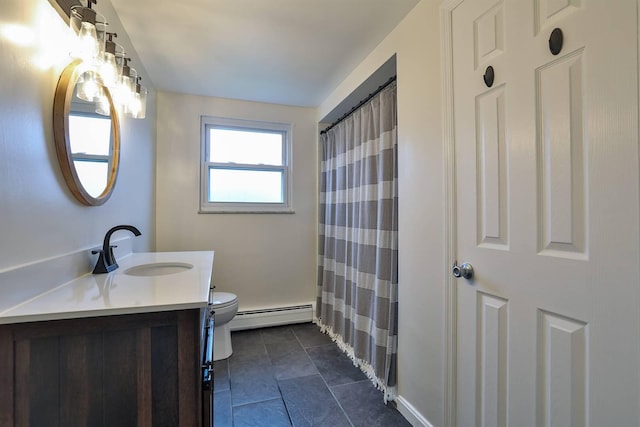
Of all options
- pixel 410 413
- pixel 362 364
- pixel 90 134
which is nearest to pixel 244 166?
pixel 90 134

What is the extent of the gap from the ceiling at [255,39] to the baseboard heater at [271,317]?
2136 mm

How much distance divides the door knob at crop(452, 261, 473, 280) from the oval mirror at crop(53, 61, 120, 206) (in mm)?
1613

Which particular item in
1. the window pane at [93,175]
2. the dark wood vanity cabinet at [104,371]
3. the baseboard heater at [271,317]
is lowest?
the baseboard heater at [271,317]

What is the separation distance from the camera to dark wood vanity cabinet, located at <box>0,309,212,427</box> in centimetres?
76

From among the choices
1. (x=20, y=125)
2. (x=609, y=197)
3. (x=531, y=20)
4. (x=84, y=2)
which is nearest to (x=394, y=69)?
(x=531, y=20)

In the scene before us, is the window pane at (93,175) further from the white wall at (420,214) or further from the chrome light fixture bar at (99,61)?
the white wall at (420,214)

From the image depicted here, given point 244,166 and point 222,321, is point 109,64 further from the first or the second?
point 222,321

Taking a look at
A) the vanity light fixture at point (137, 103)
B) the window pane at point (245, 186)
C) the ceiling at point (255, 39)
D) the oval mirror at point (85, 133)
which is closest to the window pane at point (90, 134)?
the oval mirror at point (85, 133)

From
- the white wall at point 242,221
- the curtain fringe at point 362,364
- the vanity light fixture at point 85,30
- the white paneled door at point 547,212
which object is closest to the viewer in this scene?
the white paneled door at point 547,212

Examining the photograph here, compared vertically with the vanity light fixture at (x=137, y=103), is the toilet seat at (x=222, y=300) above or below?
below

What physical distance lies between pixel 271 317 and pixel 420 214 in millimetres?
2007

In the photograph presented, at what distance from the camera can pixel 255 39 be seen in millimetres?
1866

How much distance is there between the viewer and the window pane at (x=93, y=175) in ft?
3.99

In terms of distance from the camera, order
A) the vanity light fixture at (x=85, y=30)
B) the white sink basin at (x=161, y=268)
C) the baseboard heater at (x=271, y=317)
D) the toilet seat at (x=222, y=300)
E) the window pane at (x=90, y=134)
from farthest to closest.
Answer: the baseboard heater at (x=271, y=317)
the toilet seat at (x=222, y=300)
the white sink basin at (x=161, y=268)
the window pane at (x=90, y=134)
the vanity light fixture at (x=85, y=30)
